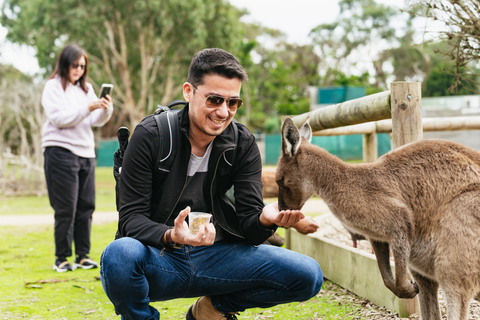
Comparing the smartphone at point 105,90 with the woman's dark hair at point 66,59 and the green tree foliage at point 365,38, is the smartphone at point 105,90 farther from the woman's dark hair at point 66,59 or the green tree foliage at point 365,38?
the green tree foliage at point 365,38

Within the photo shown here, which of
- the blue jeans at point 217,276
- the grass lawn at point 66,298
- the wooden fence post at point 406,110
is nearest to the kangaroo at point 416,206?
the wooden fence post at point 406,110

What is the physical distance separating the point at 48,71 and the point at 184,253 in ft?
78.6

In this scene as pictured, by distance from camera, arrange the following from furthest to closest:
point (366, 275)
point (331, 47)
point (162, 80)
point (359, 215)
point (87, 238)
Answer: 1. point (331, 47)
2. point (162, 80)
3. point (87, 238)
4. point (366, 275)
5. point (359, 215)

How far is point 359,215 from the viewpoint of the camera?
2.59 m

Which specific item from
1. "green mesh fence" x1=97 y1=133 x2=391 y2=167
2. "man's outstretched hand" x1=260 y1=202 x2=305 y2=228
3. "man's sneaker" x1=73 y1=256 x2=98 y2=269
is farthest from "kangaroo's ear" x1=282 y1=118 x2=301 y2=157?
"green mesh fence" x1=97 y1=133 x2=391 y2=167

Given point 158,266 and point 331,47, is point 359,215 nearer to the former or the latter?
point 158,266

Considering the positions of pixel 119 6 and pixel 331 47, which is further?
pixel 331 47

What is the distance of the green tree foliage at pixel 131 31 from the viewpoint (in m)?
19.9

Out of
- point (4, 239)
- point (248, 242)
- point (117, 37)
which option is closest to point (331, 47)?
point (117, 37)

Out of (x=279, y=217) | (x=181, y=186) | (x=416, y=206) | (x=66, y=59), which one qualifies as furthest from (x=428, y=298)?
(x=66, y=59)

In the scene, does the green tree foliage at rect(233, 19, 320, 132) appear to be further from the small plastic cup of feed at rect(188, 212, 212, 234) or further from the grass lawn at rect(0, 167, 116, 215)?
the small plastic cup of feed at rect(188, 212, 212, 234)

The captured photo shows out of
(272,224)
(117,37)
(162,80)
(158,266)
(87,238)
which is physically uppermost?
(117,37)

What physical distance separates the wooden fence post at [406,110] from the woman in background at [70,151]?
3.01 m

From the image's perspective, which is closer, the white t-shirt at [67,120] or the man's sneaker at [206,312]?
the man's sneaker at [206,312]
